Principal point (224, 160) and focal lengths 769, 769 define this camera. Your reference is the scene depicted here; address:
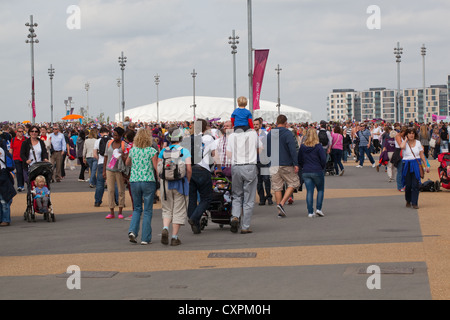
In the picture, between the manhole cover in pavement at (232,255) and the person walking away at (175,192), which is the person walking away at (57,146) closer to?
the person walking away at (175,192)

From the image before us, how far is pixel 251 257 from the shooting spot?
10289 millimetres

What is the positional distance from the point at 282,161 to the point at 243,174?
2.81 meters

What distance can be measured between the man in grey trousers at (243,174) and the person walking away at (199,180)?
0.39 metres

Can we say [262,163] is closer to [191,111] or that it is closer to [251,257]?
[251,257]

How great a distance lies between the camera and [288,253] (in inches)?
414

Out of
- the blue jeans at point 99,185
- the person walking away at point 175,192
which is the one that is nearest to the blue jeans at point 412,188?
the person walking away at point 175,192

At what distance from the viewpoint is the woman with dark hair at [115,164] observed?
592 inches

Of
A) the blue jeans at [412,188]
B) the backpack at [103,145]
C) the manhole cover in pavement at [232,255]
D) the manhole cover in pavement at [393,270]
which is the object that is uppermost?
the backpack at [103,145]

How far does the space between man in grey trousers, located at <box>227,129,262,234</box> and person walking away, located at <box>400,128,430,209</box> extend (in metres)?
4.65

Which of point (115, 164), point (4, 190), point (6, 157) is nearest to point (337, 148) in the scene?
point (115, 164)
